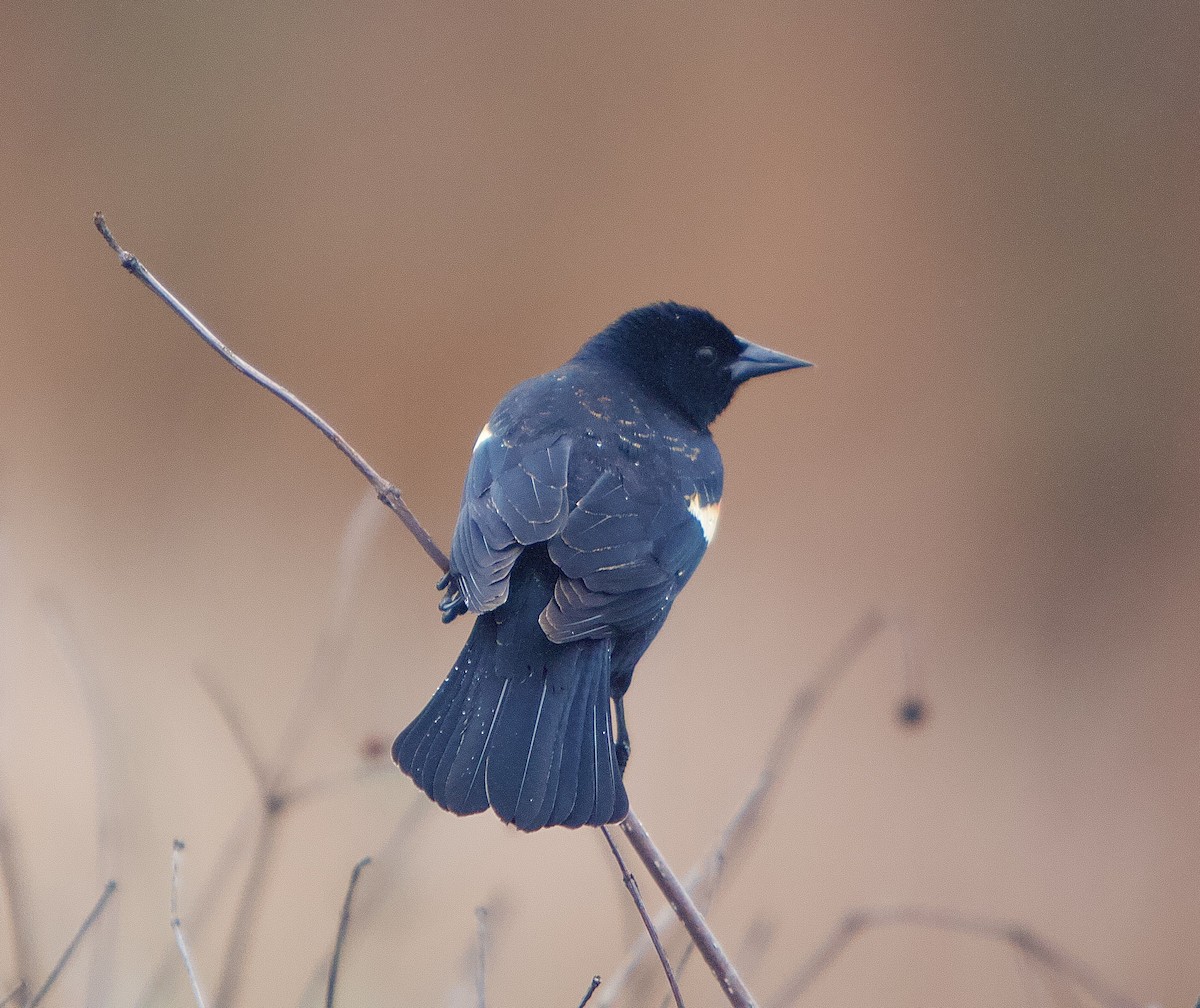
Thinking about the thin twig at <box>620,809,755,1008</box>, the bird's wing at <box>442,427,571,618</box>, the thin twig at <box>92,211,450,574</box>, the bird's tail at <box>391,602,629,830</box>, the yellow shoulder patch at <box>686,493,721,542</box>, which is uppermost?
the thin twig at <box>92,211,450,574</box>

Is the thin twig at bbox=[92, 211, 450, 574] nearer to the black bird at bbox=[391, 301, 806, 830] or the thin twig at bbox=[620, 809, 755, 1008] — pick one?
the black bird at bbox=[391, 301, 806, 830]

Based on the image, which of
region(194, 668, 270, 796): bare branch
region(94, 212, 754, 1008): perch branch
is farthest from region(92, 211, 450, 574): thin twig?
region(194, 668, 270, 796): bare branch

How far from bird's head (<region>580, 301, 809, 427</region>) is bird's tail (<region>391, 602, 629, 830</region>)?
2.55 ft

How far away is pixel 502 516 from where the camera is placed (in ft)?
5.01

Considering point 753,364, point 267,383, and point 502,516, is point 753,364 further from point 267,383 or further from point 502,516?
point 267,383

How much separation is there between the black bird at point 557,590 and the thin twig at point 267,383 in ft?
0.34

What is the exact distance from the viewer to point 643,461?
1693 millimetres

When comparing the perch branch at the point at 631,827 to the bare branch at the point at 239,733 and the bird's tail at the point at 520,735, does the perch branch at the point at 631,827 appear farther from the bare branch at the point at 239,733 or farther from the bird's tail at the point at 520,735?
the bare branch at the point at 239,733

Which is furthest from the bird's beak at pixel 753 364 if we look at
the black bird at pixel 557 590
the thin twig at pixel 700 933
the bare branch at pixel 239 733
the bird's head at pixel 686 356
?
the thin twig at pixel 700 933

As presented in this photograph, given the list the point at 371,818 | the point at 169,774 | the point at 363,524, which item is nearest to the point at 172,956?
the point at 363,524

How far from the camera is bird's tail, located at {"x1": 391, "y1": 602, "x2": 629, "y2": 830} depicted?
4.27ft

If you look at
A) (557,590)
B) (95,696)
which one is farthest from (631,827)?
(95,696)

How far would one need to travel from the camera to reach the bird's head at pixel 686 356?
7.18 ft

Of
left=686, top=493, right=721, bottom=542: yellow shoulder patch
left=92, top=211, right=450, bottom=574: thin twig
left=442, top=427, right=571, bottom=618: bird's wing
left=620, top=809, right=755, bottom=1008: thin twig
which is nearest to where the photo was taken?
left=620, top=809, right=755, bottom=1008: thin twig
